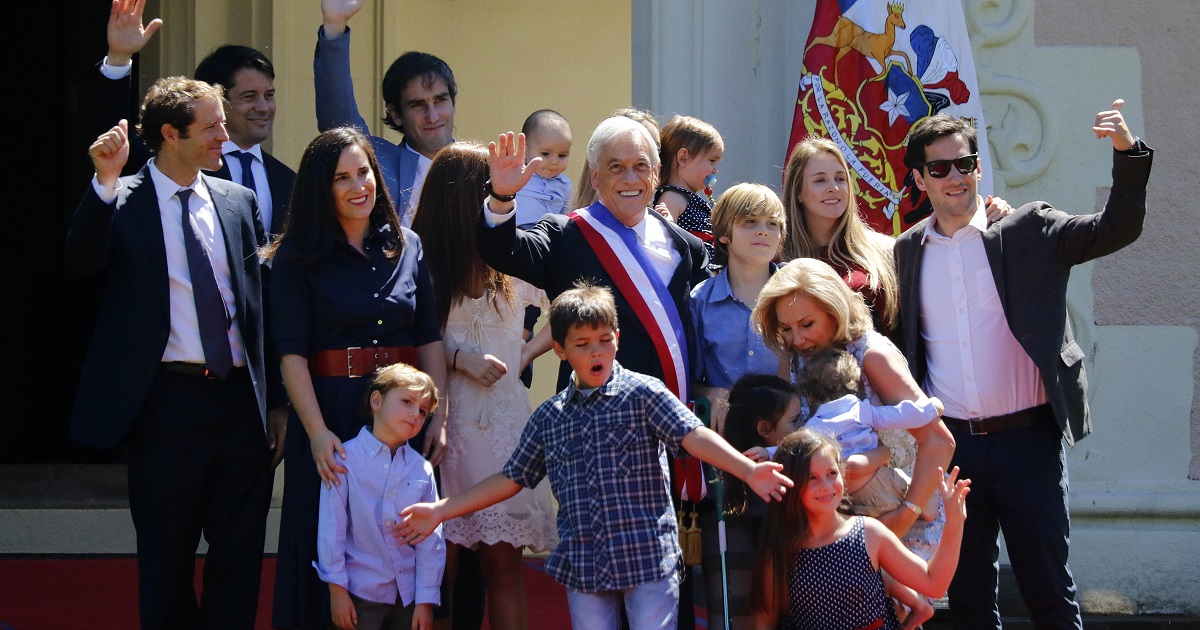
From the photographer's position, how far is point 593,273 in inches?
153

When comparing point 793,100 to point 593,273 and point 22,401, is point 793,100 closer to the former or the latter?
point 593,273

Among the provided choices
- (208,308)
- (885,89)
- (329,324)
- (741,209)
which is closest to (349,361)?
(329,324)

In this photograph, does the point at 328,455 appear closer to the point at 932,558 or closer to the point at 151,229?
the point at 151,229

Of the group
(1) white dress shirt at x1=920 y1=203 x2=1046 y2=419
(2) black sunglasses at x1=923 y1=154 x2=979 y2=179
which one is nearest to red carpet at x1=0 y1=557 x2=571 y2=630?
(1) white dress shirt at x1=920 y1=203 x2=1046 y2=419

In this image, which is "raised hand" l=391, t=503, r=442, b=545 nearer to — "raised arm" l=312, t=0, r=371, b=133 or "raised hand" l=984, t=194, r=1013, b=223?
"raised arm" l=312, t=0, r=371, b=133

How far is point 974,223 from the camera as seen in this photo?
4.00 meters

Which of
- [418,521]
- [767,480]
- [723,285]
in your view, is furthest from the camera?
[723,285]

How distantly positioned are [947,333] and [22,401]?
4.85 metres

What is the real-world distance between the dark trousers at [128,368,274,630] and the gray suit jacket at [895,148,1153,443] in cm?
189

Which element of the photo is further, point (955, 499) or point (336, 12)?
point (336, 12)

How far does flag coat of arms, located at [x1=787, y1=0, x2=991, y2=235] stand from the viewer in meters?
4.98

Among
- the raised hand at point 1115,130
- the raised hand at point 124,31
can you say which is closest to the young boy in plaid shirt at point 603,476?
the raised hand at point 1115,130

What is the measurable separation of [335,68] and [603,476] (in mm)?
1831

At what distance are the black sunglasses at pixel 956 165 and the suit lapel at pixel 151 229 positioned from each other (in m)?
2.13
